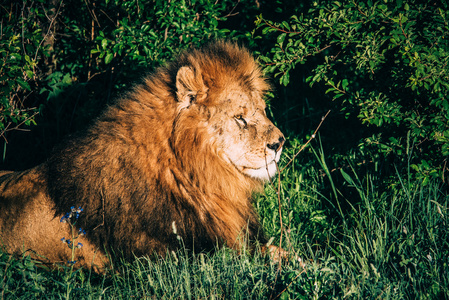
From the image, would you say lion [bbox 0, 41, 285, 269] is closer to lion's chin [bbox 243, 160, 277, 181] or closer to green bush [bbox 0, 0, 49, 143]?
lion's chin [bbox 243, 160, 277, 181]

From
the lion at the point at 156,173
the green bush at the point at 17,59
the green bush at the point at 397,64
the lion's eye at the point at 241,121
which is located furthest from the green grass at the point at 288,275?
the green bush at the point at 17,59

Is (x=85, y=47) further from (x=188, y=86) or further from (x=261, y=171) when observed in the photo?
(x=261, y=171)

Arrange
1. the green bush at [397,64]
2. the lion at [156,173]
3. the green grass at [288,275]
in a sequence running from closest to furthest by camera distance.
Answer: the green grass at [288,275], the lion at [156,173], the green bush at [397,64]

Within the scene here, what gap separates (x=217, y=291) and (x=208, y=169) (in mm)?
973

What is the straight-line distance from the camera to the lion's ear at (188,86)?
3.08 m

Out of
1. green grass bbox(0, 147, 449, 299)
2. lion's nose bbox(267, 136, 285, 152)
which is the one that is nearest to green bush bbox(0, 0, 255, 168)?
lion's nose bbox(267, 136, 285, 152)

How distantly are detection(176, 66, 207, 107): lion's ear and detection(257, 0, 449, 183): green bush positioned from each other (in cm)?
86

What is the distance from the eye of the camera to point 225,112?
3174 mm

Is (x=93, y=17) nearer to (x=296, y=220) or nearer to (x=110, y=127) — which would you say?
(x=110, y=127)

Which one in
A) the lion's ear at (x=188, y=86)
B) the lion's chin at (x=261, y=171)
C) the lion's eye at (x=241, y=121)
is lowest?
the lion's chin at (x=261, y=171)

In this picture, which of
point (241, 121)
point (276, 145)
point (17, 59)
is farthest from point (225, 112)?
point (17, 59)

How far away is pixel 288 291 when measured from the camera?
236 centimetres

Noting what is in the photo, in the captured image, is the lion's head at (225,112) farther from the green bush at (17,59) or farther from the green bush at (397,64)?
the green bush at (17,59)

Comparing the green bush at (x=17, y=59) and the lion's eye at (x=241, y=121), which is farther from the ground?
the green bush at (x=17, y=59)
